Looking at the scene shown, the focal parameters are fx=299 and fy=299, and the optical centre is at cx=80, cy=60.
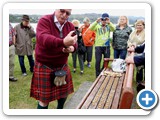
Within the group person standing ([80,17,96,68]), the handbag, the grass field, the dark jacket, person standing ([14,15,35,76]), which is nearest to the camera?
the dark jacket

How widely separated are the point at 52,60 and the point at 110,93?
0.42 m

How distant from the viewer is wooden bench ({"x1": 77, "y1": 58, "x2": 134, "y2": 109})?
1244 millimetres

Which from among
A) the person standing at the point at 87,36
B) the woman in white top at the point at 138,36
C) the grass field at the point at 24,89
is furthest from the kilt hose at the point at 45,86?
the person standing at the point at 87,36

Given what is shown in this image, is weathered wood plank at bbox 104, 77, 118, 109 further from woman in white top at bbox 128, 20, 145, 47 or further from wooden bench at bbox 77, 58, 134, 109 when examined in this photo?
woman in white top at bbox 128, 20, 145, 47

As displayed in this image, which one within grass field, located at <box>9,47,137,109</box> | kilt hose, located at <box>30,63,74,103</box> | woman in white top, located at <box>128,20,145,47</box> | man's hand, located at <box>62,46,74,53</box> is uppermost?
woman in white top, located at <box>128,20,145,47</box>

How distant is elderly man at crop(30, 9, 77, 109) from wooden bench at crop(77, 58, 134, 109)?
0.13 metres

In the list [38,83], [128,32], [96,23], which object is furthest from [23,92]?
[128,32]

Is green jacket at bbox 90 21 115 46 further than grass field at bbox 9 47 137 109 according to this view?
Yes

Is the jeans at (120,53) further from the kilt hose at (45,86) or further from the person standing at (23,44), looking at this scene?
A: the kilt hose at (45,86)

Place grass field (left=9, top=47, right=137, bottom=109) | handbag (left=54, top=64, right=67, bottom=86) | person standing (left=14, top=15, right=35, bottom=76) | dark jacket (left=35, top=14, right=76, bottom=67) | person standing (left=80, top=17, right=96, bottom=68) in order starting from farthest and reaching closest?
person standing (left=80, top=17, right=96, bottom=68)
person standing (left=14, top=15, right=35, bottom=76)
grass field (left=9, top=47, right=137, bottom=109)
handbag (left=54, top=64, right=67, bottom=86)
dark jacket (left=35, top=14, right=76, bottom=67)

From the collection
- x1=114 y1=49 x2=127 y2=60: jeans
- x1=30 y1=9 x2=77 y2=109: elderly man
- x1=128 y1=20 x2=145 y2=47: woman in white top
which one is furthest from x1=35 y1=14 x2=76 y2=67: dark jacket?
x1=114 y1=49 x2=127 y2=60: jeans

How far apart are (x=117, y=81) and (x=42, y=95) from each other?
57 cm

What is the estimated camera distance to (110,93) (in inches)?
63.9
